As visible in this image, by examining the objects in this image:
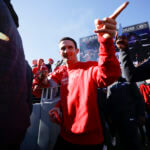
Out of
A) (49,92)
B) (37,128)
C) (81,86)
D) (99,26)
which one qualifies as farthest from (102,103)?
(99,26)

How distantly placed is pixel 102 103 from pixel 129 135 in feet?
3.31

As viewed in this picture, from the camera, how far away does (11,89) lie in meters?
0.58

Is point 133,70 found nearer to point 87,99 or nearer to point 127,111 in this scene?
point 87,99

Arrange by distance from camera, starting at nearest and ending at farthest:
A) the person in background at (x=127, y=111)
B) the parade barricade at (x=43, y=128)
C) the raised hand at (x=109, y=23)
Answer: the raised hand at (x=109, y=23), the parade barricade at (x=43, y=128), the person in background at (x=127, y=111)

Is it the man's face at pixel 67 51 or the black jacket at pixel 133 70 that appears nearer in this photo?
the black jacket at pixel 133 70

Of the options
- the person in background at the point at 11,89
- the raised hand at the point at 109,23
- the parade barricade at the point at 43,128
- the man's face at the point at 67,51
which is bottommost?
the parade barricade at the point at 43,128

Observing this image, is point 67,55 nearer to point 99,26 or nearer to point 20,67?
point 99,26

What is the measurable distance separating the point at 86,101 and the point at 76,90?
199 mm

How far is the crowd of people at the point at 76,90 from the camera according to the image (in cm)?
58

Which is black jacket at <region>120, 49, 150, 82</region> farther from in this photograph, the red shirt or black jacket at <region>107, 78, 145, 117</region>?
black jacket at <region>107, 78, 145, 117</region>

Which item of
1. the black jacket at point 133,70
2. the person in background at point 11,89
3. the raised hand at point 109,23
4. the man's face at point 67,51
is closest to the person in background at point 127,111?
the black jacket at point 133,70

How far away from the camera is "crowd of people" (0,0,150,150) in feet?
1.92

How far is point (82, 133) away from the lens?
1209 millimetres

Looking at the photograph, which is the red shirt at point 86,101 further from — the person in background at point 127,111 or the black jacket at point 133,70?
the person in background at point 127,111
